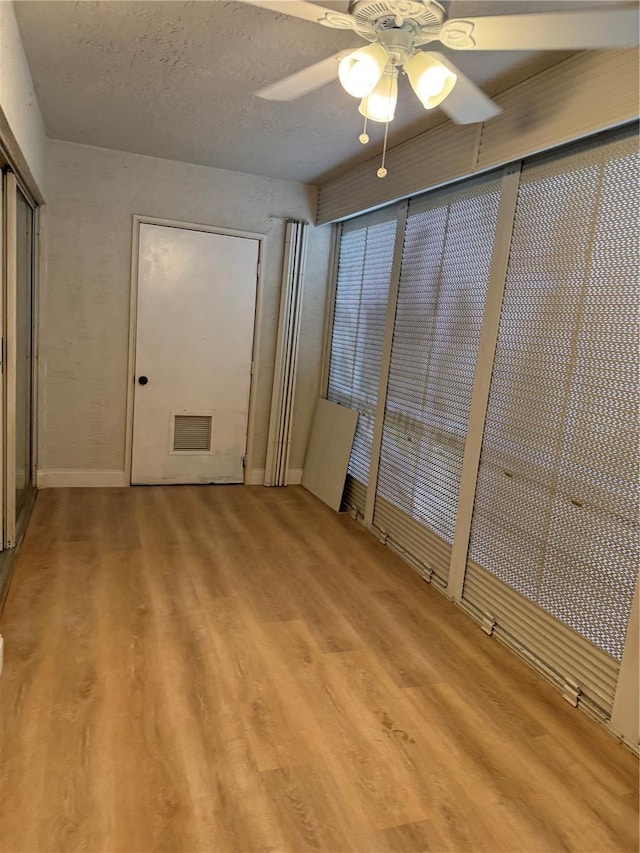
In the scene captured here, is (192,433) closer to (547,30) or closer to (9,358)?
(9,358)

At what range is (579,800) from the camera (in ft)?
6.21

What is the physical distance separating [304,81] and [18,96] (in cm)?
147

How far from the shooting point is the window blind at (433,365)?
3.18 metres

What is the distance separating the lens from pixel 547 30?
5.23 ft

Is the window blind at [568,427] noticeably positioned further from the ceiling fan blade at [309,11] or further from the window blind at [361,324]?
the window blind at [361,324]

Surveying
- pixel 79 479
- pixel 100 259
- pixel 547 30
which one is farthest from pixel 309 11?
pixel 79 479

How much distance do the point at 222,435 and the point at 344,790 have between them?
347 cm

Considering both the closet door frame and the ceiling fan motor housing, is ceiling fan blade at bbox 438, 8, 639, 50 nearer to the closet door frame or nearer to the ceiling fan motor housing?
the ceiling fan motor housing

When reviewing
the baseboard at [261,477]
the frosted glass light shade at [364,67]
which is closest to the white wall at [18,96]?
the frosted glass light shade at [364,67]

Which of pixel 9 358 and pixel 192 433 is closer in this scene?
pixel 9 358

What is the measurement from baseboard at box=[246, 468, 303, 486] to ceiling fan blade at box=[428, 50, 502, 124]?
3.52 metres

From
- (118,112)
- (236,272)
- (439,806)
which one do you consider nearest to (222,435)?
(236,272)

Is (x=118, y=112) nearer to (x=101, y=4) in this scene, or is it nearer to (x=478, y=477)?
(x=101, y=4)

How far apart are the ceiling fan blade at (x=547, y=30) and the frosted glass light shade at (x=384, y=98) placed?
0.74 ft
